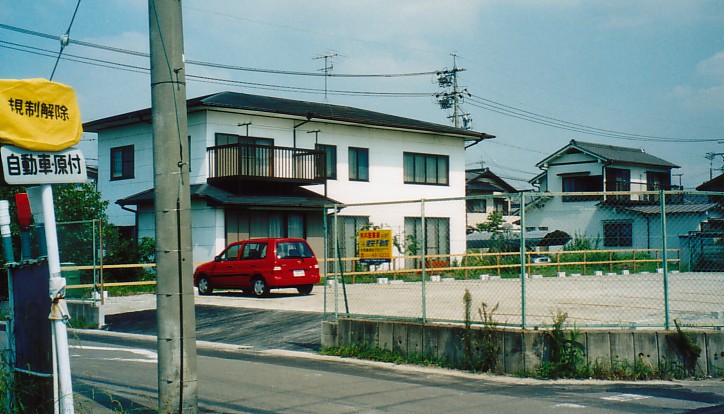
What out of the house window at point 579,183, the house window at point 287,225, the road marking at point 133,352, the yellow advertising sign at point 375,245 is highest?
the house window at point 579,183

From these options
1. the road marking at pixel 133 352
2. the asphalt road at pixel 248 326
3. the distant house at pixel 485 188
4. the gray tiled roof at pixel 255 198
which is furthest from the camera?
the distant house at pixel 485 188

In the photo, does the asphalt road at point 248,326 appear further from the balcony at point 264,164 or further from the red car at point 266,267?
the balcony at point 264,164

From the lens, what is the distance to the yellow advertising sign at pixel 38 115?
5.36 metres

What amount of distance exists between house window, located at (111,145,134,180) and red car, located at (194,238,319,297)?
10239 millimetres

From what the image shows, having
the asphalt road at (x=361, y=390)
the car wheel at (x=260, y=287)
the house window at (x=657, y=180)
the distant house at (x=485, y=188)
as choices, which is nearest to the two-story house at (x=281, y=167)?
the car wheel at (x=260, y=287)

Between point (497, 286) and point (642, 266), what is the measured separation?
5541 mm

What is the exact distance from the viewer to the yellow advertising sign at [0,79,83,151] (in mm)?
5359

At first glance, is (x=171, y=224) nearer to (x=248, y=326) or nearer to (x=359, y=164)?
(x=248, y=326)

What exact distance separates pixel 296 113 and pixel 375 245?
1707 cm

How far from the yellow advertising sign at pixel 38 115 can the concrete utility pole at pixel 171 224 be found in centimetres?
66

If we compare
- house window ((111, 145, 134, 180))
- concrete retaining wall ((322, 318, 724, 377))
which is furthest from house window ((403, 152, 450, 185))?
concrete retaining wall ((322, 318, 724, 377))

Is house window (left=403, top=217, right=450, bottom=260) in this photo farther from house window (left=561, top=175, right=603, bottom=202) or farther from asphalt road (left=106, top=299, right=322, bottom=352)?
house window (left=561, top=175, right=603, bottom=202)

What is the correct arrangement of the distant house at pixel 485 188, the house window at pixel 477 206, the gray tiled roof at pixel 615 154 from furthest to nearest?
the distant house at pixel 485 188
the house window at pixel 477 206
the gray tiled roof at pixel 615 154

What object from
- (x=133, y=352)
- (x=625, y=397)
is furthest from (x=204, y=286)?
(x=625, y=397)
